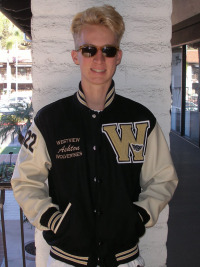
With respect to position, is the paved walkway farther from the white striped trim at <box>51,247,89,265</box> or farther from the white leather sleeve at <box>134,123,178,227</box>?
the white striped trim at <box>51,247,89,265</box>

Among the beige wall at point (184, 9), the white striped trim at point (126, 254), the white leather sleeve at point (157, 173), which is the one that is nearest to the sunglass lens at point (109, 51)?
the white leather sleeve at point (157, 173)

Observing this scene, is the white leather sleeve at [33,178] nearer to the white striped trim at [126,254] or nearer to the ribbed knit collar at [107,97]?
the ribbed knit collar at [107,97]

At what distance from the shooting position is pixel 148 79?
7.54 ft

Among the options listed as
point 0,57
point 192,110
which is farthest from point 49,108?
point 0,57

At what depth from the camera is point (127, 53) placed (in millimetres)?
2268

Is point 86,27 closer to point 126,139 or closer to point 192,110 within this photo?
point 126,139

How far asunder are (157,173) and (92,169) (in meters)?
0.37

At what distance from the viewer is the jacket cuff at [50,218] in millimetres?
1571

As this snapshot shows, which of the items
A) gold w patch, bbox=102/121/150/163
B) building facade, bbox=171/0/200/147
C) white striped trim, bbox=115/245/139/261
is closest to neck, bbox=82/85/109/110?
gold w patch, bbox=102/121/150/163

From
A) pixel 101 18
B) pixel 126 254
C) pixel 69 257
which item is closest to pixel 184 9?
pixel 101 18

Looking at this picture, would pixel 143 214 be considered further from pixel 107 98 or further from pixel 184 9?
pixel 184 9

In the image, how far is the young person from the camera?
64.3 inches

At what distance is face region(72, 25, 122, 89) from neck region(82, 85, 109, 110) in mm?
47

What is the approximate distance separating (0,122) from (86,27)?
349 cm
